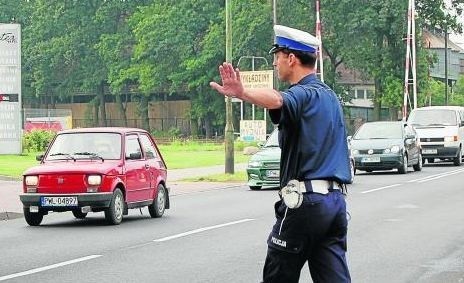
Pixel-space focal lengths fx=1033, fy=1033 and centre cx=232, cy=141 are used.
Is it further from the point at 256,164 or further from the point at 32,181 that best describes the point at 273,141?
the point at 32,181

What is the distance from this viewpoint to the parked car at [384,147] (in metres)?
31.9

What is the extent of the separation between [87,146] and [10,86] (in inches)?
1259

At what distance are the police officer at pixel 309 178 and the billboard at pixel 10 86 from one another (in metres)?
43.3

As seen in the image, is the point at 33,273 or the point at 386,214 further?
the point at 386,214

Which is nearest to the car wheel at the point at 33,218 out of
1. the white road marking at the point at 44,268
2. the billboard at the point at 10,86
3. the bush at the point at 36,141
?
the white road marking at the point at 44,268

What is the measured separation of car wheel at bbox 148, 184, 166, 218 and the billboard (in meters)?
30.8

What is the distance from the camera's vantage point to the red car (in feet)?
52.1

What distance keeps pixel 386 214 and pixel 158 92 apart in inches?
3099

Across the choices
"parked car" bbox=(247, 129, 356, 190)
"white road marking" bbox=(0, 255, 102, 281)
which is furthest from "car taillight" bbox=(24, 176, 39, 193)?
"parked car" bbox=(247, 129, 356, 190)

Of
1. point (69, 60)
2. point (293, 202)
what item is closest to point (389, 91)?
point (69, 60)

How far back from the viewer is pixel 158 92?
9544cm

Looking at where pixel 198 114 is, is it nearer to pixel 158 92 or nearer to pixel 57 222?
pixel 158 92

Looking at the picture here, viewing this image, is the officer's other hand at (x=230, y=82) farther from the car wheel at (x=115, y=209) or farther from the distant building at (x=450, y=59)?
the distant building at (x=450, y=59)

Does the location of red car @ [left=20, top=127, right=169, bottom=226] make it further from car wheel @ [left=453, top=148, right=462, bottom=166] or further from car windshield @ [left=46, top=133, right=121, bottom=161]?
car wheel @ [left=453, top=148, right=462, bottom=166]
